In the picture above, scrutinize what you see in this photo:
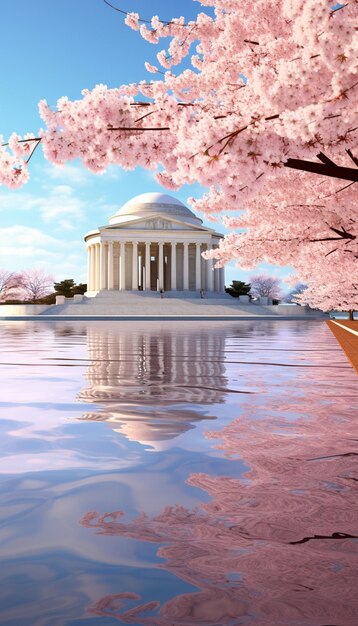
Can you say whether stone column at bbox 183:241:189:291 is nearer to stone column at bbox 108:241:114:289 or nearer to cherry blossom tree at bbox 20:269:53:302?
stone column at bbox 108:241:114:289

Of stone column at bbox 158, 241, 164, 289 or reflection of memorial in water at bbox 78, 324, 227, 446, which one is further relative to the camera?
stone column at bbox 158, 241, 164, 289

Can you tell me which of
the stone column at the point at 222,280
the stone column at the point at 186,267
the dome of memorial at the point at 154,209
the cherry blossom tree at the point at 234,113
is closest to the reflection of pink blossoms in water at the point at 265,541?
the cherry blossom tree at the point at 234,113

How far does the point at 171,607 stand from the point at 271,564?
0.58 meters

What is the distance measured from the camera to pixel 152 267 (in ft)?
339

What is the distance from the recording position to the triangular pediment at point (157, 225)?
93.7 metres

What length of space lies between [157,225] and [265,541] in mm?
92343

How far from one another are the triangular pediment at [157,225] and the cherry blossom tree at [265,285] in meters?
51.8

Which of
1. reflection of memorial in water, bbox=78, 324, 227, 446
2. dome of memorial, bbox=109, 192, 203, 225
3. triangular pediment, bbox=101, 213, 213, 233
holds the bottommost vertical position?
reflection of memorial in water, bbox=78, 324, 227, 446

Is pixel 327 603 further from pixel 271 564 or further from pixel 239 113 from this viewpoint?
pixel 239 113

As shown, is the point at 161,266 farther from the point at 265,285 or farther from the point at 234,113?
the point at 234,113

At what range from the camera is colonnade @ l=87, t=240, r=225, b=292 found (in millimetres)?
95562

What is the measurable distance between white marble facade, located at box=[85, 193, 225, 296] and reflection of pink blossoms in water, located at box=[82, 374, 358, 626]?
88.9 meters

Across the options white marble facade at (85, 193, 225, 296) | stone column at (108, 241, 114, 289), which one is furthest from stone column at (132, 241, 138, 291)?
stone column at (108, 241, 114, 289)

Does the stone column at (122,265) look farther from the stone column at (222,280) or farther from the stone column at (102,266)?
the stone column at (222,280)
